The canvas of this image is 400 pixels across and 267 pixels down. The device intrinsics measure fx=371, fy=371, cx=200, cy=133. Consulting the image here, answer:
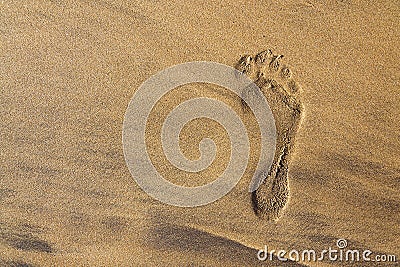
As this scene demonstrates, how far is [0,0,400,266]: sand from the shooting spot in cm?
209

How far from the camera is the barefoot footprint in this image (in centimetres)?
211

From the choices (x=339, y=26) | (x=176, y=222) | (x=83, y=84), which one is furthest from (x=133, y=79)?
(x=339, y=26)

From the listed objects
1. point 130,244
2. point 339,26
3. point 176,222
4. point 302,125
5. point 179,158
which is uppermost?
point 339,26

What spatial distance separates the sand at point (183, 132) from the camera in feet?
6.87

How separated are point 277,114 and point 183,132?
0.55 metres

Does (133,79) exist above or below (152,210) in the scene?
above

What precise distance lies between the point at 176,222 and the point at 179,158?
0.38 meters

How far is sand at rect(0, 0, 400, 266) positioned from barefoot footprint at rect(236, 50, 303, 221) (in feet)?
0.13

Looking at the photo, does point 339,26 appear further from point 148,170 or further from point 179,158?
point 148,170

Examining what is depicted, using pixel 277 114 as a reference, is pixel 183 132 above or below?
below

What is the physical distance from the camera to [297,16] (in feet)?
6.86

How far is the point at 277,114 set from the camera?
2121 mm

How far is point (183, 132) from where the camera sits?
7.03ft

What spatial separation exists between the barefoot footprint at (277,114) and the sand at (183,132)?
4 cm
